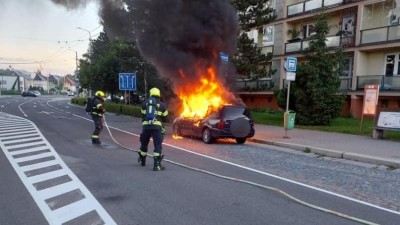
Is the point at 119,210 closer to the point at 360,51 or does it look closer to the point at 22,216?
the point at 22,216

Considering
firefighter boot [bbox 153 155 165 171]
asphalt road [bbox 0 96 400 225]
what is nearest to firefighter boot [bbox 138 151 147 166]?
asphalt road [bbox 0 96 400 225]

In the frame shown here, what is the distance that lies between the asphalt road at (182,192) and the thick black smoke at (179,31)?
24.7ft

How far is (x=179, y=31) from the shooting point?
55.6 ft

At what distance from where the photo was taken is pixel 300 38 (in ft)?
96.3

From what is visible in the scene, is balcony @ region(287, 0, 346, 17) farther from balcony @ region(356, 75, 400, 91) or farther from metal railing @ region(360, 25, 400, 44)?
balcony @ region(356, 75, 400, 91)

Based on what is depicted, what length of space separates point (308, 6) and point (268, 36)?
485 cm

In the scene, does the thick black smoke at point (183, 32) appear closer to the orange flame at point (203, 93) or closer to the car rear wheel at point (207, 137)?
the orange flame at point (203, 93)

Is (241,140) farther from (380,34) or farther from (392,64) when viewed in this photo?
(392,64)

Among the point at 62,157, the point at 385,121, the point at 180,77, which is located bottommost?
the point at 62,157

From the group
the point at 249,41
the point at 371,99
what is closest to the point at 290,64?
the point at 371,99

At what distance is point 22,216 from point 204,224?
238 centimetres

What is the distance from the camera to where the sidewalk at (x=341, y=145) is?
10.7m

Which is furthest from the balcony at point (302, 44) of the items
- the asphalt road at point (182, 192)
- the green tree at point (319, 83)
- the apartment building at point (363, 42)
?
the asphalt road at point (182, 192)

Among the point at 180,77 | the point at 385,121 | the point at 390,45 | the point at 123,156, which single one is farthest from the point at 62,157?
the point at 390,45
